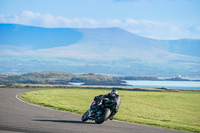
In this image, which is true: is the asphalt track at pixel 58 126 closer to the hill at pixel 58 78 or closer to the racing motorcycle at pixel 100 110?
the racing motorcycle at pixel 100 110

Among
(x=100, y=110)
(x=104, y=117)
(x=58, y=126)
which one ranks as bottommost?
(x=58, y=126)

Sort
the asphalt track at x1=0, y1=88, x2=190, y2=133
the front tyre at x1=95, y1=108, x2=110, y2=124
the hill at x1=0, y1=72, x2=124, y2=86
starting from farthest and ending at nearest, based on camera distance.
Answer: the hill at x1=0, y1=72, x2=124, y2=86 < the front tyre at x1=95, y1=108, x2=110, y2=124 < the asphalt track at x1=0, y1=88, x2=190, y2=133

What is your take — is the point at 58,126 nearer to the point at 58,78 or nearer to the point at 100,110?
the point at 100,110

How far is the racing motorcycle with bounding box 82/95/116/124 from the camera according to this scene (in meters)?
17.1

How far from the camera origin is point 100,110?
57.6 feet

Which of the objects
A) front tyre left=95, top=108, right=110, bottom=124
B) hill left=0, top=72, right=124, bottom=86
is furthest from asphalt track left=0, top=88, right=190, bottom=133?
hill left=0, top=72, right=124, bottom=86

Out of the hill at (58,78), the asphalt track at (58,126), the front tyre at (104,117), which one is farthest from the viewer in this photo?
the hill at (58,78)

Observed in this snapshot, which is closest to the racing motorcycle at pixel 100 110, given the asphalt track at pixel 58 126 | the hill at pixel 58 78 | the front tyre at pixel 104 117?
the front tyre at pixel 104 117

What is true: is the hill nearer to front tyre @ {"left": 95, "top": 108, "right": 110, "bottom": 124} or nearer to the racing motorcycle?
the racing motorcycle

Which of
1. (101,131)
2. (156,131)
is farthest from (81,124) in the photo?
(156,131)

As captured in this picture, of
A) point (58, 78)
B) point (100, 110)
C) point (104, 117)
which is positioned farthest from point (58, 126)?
point (58, 78)

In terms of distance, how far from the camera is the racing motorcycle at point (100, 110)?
17109 millimetres

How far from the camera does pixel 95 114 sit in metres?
17.7

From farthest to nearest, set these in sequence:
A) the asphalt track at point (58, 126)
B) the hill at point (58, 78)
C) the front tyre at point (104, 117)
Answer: the hill at point (58, 78) → the front tyre at point (104, 117) → the asphalt track at point (58, 126)
